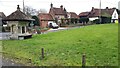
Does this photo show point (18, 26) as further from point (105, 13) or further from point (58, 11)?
point (105, 13)

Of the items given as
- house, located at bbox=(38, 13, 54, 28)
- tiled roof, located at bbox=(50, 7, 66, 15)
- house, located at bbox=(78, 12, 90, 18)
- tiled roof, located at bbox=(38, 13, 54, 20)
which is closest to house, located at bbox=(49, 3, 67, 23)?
tiled roof, located at bbox=(50, 7, 66, 15)

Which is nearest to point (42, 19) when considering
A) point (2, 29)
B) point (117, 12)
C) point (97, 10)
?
point (2, 29)

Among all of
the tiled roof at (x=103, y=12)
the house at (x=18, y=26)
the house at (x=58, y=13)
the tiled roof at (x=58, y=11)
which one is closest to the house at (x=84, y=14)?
the tiled roof at (x=103, y=12)

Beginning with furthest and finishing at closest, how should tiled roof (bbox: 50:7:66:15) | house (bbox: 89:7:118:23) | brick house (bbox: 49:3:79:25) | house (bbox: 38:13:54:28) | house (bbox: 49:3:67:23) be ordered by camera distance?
house (bbox: 89:7:118:23) < tiled roof (bbox: 50:7:66:15) < house (bbox: 49:3:67:23) < brick house (bbox: 49:3:79:25) < house (bbox: 38:13:54:28)

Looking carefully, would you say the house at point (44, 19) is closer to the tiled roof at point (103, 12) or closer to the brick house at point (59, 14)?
the brick house at point (59, 14)

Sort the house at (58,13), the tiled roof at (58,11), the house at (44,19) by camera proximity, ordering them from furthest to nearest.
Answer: the tiled roof at (58,11)
the house at (58,13)
the house at (44,19)

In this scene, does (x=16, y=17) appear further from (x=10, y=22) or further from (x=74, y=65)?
(x=74, y=65)

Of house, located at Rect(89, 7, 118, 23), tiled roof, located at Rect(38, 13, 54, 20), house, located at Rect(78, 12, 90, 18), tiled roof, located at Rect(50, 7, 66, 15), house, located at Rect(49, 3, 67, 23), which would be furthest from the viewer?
house, located at Rect(78, 12, 90, 18)

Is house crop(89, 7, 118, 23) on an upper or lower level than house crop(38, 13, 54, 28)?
upper

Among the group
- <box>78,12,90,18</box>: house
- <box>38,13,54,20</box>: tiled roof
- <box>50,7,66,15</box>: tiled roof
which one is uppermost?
<box>50,7,66,15</box>: tiled roof

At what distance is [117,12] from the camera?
3671 inches

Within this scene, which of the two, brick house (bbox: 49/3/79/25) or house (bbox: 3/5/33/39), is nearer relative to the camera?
house (bbox: 3/5/33/39)

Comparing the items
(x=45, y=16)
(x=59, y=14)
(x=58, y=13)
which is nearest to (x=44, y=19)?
(x=45, y=16)

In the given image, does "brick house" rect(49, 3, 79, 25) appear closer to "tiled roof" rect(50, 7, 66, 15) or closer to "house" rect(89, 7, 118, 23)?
"tiled roof" rect(50, 7, 66, 15)
